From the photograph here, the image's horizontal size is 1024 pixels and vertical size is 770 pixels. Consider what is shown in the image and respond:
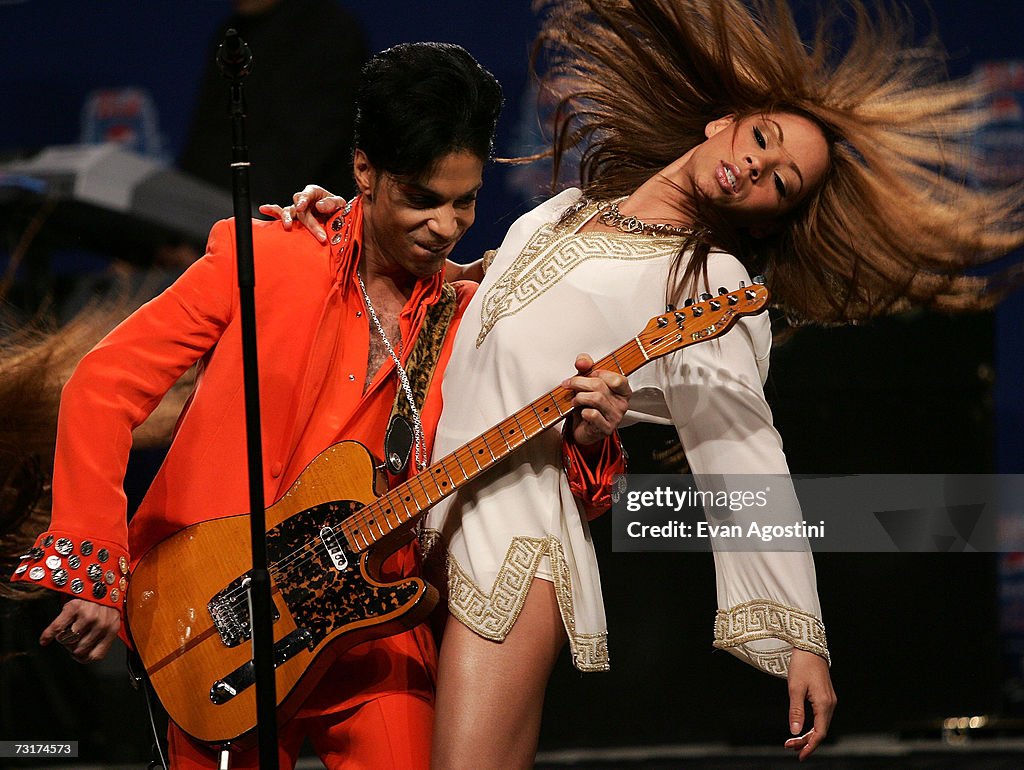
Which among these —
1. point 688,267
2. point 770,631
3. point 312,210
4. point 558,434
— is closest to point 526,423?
point 558,434

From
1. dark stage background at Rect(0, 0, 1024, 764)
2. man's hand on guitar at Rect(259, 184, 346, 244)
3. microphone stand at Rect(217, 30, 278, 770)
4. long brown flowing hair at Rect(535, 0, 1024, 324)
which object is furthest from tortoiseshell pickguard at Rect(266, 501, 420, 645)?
dark stage background at Rect(0, 0, 1024, 764)

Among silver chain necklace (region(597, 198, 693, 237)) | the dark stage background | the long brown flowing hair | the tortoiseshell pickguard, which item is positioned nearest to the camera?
the tortoiseshell pickguard

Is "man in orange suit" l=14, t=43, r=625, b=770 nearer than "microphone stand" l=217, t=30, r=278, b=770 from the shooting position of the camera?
No

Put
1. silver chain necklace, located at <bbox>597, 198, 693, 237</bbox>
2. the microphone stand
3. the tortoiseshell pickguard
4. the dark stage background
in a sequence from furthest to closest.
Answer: the dark stage background → silver chain necklace, located at <bbox>597, 198, 693, 237</bbox> → the tortoiseshell pickguard → the microphone stand

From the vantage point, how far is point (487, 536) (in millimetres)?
1994

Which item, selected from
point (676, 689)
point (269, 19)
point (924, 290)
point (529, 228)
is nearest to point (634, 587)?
point (676, 689)

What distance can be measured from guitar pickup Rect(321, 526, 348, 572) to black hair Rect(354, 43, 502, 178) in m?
0.57

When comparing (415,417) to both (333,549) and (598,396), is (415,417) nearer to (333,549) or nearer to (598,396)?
(333,549)

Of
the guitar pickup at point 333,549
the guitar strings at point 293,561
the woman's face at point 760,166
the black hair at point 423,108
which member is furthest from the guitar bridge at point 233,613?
the woman's face at point 760,166

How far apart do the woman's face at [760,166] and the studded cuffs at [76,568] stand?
1105 mm

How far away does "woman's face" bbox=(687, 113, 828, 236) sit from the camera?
2.12 metres

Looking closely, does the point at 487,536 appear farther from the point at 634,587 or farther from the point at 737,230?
the point at 634,587

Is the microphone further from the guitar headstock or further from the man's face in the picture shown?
the guitar headstock

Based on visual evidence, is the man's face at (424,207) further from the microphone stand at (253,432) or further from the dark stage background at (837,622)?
the dark stage background at (837,622)
